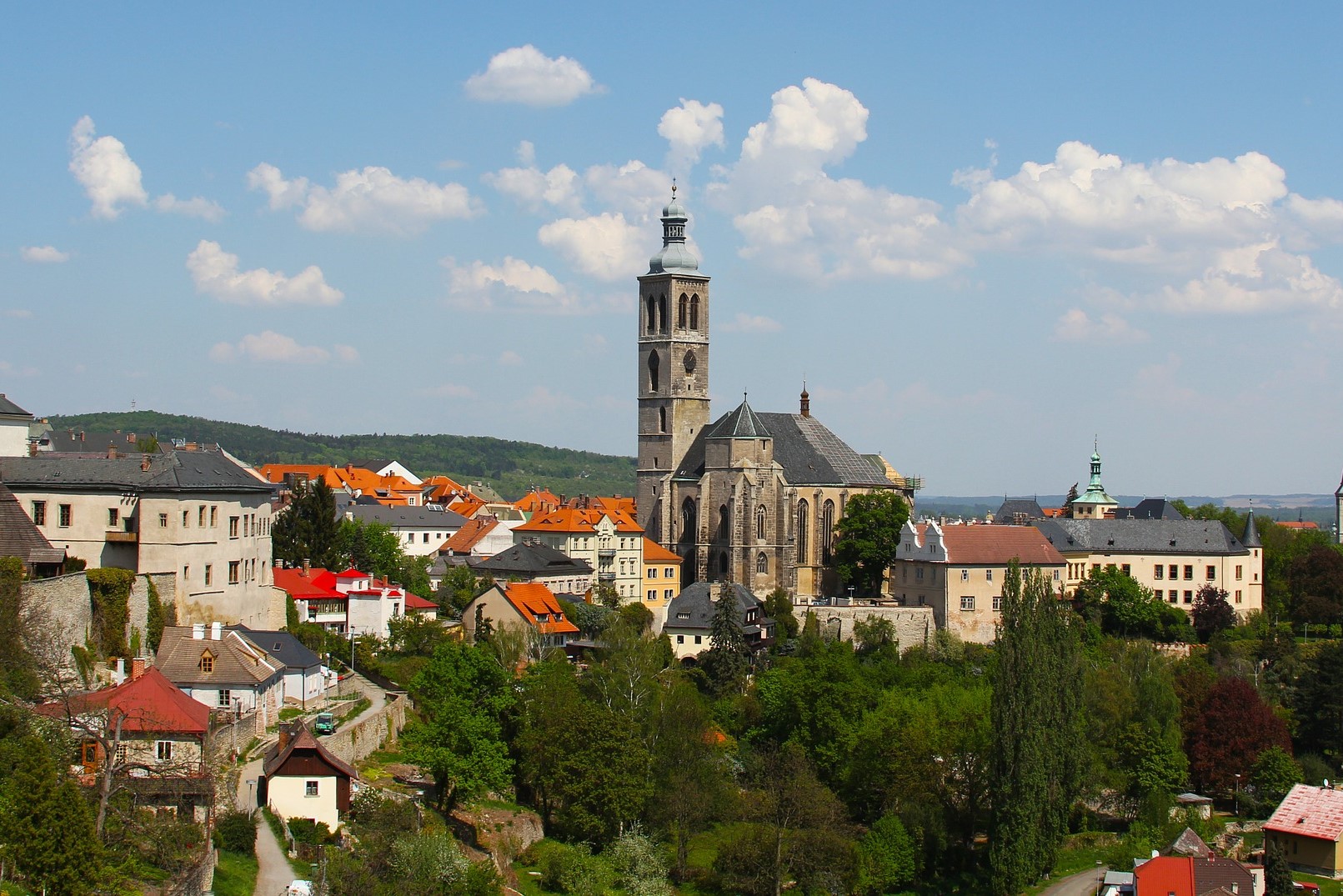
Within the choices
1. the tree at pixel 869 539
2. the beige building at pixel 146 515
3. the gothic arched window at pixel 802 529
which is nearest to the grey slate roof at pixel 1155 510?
the tree at pixel 869 539

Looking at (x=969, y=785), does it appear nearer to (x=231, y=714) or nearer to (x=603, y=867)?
(x=603, y=867)

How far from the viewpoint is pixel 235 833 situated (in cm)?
3772

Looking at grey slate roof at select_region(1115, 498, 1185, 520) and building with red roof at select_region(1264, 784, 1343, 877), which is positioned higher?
grey slate roof at select_region(1115, 498, 1185, 520)

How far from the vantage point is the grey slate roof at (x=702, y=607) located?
263 ft

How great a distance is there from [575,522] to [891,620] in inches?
733

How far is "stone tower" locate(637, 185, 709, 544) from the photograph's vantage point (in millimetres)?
97312

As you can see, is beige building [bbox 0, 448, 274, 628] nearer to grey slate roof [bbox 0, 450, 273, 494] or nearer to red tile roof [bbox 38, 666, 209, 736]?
grey slate roof [bbox 0, 450, 273, 494]

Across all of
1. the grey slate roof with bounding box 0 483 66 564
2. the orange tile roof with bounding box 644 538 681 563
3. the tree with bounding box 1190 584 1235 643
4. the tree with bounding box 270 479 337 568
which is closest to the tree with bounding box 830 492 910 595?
the orange tile roof with bounding box 644 538 681 563

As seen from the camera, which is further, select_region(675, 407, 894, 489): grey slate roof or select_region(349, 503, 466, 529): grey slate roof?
select_region(349, 503, 466, 529): grey slate roof

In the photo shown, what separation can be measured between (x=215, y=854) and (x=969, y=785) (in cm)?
2987

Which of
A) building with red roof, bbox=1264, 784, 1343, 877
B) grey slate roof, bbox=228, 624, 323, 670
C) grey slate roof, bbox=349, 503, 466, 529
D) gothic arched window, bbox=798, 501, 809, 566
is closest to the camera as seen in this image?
grey slate roof, bbox=228, 624, 323, 670

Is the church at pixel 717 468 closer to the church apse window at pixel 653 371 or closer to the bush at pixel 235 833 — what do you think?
the church apse window at pixel 653 371

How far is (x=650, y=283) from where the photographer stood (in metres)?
99.8

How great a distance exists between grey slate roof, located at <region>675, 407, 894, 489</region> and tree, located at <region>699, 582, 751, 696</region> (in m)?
17.8
